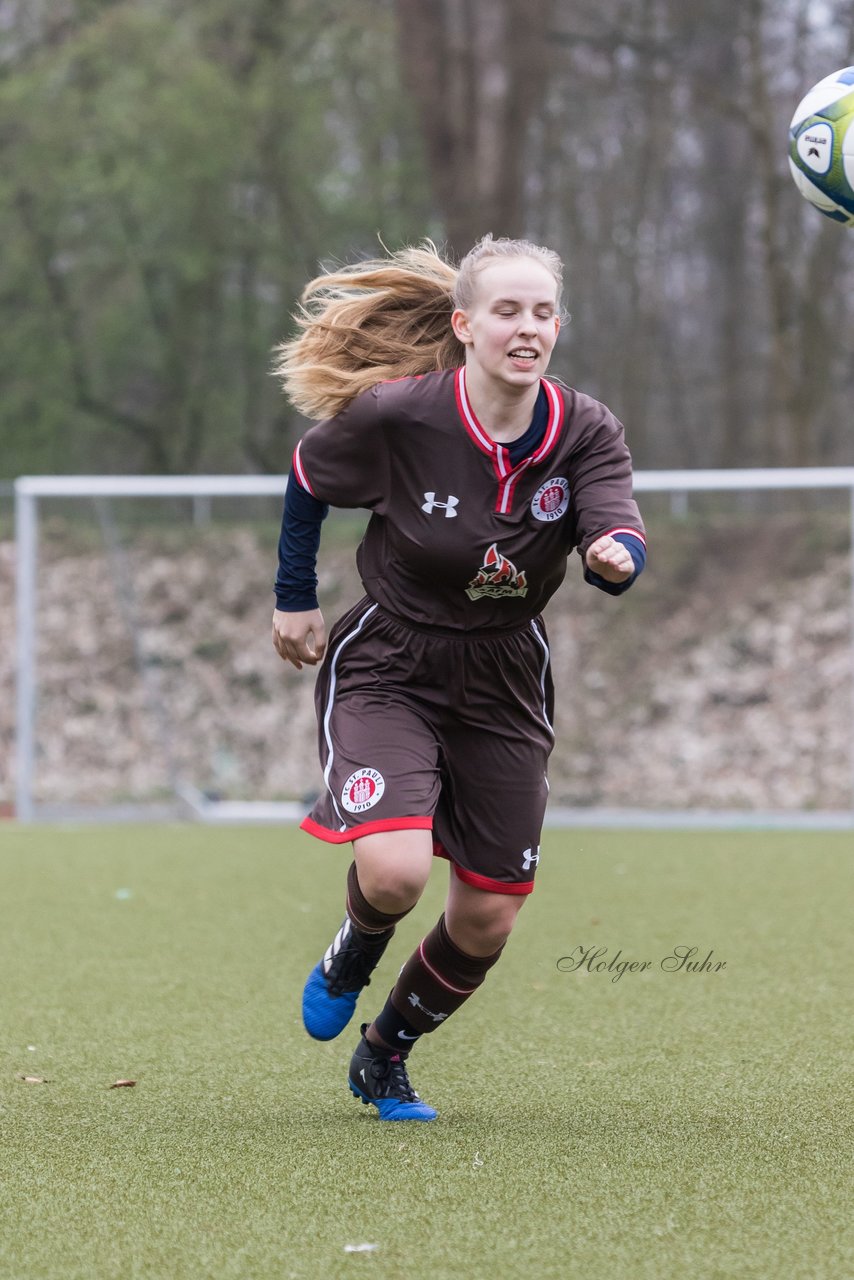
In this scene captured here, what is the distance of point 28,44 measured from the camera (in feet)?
73.5

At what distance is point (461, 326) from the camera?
361 cm

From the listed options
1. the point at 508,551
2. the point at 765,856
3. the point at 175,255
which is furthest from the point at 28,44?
the point at 508,551

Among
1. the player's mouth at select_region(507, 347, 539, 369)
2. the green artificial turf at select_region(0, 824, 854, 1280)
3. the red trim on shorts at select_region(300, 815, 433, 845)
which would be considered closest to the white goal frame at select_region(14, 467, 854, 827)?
the green artificial turf at select_region(0, 824, 854, 1280)

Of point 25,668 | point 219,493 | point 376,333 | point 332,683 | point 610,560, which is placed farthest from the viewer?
point 219,493

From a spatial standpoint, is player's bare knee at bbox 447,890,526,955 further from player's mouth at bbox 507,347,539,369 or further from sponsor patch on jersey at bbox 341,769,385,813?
player's mouth at bbox 507,347,539,369

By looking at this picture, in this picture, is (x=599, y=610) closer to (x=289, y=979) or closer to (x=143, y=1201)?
(x=289, y=979)

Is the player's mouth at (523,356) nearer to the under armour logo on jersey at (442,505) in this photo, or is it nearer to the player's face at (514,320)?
the player's face at (514,320)

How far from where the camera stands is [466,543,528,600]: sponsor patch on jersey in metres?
3.50

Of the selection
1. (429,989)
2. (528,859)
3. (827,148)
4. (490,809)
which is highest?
(827,148)

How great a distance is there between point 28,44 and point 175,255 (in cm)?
359

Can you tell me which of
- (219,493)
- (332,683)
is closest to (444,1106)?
(332,683)

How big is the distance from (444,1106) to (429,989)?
0.29 m

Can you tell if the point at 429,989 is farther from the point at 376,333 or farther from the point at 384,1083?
the point at 376,333

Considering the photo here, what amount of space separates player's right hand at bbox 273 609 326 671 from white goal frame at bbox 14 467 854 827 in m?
7.23
